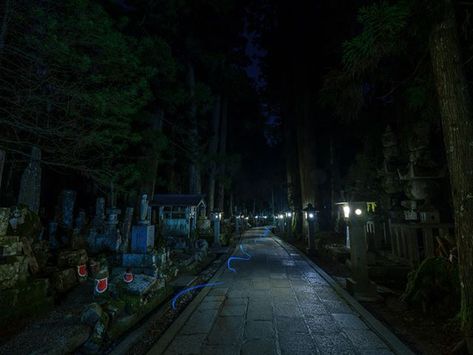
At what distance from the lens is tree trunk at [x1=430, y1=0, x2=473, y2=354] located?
3621 mm

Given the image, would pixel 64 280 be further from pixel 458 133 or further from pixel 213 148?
pixel 213 148

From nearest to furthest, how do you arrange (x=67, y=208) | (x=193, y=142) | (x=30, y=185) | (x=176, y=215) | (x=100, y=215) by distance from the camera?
(x=30, y=185) < (x=100, y=215) < (x=67, y=208) < (x=176, y=215) < (x=193, y=142)

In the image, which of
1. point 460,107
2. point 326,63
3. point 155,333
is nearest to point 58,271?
point 155,333

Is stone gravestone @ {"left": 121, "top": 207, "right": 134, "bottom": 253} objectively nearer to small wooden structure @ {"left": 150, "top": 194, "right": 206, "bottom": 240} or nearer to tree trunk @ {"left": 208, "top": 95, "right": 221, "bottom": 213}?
small wooden structure @ {"left": 150, "top": 194, "right": 206, "bottom": 240}

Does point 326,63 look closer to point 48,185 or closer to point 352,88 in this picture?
point 352,88

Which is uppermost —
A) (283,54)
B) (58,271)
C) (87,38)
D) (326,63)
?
(283,54)

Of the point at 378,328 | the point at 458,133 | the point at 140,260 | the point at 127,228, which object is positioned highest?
the point at 458,133

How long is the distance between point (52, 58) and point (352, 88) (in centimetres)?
746

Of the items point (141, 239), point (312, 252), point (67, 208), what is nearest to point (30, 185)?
point (67, 208)

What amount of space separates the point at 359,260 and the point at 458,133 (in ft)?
11.5

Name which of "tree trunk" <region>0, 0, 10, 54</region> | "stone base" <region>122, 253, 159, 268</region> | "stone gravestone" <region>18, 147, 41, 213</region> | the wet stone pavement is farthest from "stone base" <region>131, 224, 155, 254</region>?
"tree trunk" <region>0, 0, 10, 54</region>

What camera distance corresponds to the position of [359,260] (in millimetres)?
5891

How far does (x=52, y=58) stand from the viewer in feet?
19.5

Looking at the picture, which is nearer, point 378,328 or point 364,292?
point 378,328
